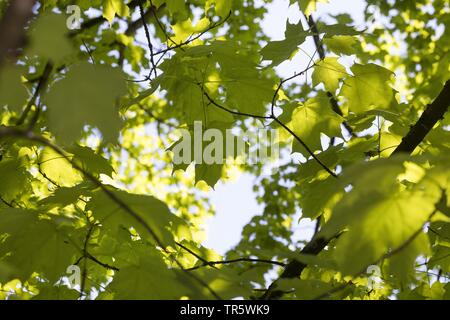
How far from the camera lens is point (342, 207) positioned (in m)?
1.08

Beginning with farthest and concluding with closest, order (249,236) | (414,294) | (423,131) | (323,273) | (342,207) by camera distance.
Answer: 1. (249,236)
2. (323,273)
3. (423,131)
4. (414,294)
5. (342,207)

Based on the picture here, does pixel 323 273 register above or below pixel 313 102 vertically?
below

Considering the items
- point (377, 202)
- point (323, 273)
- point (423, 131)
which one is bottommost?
point (377, 202)

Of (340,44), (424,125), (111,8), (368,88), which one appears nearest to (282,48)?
(340,44)

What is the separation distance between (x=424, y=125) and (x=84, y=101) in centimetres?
157

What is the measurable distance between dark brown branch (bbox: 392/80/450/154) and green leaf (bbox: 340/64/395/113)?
211 millimetres

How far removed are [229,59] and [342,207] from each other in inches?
48.3

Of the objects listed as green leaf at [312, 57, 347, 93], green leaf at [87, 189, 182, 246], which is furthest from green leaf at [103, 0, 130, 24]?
green leaf at [87, 189, 182, 246]

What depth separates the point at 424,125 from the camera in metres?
2.10

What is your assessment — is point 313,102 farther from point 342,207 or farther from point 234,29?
point 234,29

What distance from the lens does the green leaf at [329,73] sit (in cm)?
229

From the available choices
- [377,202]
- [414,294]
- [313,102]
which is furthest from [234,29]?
[377,202]

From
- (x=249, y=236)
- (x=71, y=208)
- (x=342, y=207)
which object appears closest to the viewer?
(x=342, y=207)
